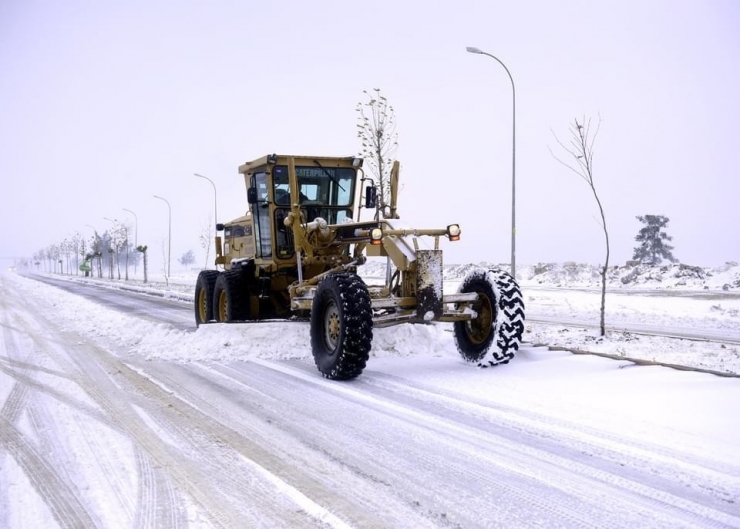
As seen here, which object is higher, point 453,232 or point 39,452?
point 453,232

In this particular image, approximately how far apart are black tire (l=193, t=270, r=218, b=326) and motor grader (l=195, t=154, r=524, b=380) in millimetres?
21

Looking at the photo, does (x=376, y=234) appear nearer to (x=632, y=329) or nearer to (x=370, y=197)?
(x=370, y=197)

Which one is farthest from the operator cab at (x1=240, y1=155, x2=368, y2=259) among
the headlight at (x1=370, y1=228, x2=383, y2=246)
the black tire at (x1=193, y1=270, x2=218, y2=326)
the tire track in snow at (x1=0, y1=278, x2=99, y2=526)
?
the tire track in snow at (x1=0, y1=278, x2=99, y2=526)

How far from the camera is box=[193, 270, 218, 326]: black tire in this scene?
11031 millimetres

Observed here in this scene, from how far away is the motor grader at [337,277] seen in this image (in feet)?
20.5

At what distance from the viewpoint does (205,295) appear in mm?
11375

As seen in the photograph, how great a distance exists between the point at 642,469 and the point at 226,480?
8.08 feet

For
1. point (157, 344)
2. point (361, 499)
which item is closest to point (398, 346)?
point (157, 344)

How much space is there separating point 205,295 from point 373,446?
817 centimetres

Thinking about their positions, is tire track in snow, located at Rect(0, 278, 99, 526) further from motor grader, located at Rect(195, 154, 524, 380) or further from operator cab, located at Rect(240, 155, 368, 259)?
operator cab, located at Rect(240, 155, 368, 259)

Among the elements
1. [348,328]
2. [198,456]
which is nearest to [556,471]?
[198,456]

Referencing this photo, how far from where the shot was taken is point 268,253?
955 cm

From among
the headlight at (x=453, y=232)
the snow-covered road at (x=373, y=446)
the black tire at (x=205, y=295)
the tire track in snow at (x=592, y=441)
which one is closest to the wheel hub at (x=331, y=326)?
the snow-covered road at (x=373, y=446)

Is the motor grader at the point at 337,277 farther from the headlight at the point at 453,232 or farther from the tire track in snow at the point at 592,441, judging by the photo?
the tire track in snow at the point at 592,441
